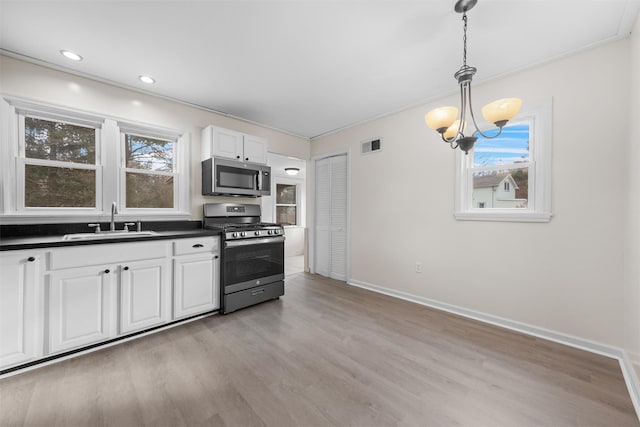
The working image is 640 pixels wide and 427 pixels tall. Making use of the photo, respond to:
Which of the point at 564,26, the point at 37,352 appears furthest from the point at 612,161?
the point at 37,352

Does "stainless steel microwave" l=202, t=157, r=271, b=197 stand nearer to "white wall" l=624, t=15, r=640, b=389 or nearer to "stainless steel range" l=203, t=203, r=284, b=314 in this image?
"stainless steel range" l=203, t=203, r=284, b=314

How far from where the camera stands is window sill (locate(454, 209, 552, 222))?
2.29m

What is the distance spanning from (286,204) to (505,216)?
5.25 metres

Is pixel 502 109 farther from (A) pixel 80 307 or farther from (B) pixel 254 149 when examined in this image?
(A) pixel 80 307

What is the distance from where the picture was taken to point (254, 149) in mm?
3521

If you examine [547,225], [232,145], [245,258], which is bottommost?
[245,258]

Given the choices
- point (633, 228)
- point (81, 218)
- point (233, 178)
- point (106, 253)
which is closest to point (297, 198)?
point (233, 178)

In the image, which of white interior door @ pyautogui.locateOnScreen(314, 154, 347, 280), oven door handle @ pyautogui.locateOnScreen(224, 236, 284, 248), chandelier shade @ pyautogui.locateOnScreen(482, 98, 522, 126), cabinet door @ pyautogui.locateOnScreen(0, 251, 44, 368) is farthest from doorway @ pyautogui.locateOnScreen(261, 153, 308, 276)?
chandelier shade @ pyautogui.locateOnScreen(482, 98, 522, 126)

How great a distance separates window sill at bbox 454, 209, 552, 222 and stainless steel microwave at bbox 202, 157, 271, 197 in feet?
8.47

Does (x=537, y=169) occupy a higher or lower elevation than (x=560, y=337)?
higher

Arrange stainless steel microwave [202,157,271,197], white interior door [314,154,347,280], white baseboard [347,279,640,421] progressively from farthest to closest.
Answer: white interior door [314,154,347,280] → stainless steel microwave [202,157,271,197] → white baseboard [347,279,640,421]

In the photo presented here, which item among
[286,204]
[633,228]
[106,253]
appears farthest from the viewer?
[286,204]

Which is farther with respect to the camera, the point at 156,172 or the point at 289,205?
the point at 289,205

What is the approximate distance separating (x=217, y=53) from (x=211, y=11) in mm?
481
